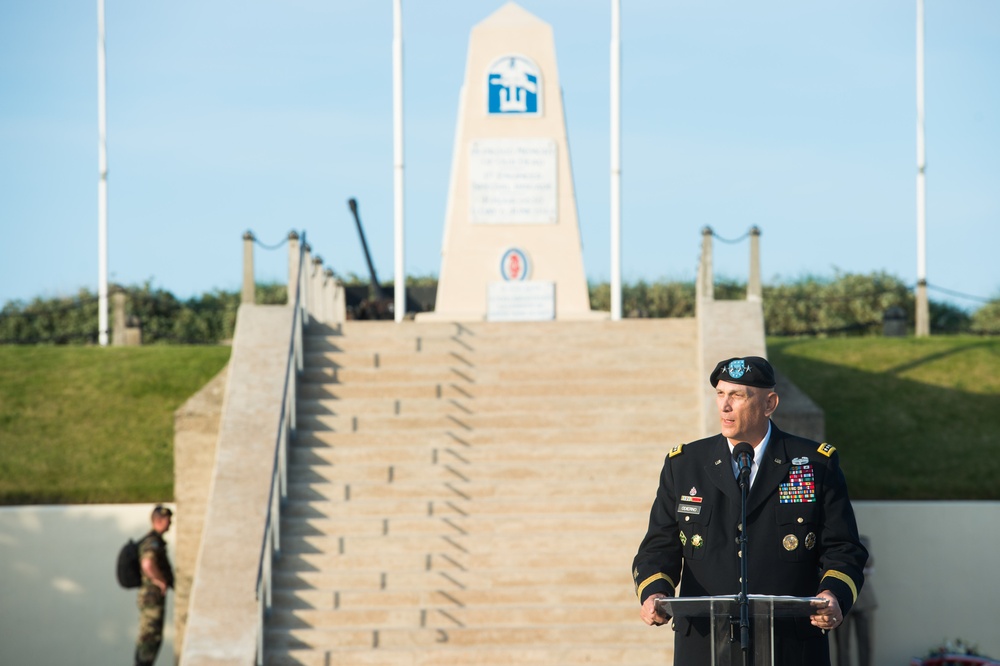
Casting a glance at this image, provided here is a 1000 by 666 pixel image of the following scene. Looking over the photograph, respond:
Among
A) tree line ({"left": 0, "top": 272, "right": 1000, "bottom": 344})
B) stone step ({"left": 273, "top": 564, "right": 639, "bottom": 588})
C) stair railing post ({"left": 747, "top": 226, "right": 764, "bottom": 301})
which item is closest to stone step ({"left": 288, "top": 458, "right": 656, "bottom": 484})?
stone step ({"left": 273, "top": 564, "right": 639, "bottom": 588})

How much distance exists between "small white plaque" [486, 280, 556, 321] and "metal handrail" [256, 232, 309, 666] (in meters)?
5.26

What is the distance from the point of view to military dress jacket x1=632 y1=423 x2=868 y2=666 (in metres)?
4.82

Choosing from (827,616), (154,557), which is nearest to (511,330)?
(154,557)

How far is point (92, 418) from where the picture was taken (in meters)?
16.3

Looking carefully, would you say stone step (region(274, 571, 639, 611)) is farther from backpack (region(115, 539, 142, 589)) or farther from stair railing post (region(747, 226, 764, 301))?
stair railing post (region(747, 226, 764, 301))

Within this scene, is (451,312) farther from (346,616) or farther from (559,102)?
Answer: (346,616)

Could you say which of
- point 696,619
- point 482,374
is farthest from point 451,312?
point 696,619

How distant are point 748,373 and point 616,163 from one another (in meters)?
15.7

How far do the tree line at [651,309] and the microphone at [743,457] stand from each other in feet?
83.2

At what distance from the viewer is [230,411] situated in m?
11.8

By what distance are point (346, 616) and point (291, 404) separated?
2412mm

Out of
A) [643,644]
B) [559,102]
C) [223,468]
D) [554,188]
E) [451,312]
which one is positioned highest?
[559,102]

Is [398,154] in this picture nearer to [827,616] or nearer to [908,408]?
[908,408]

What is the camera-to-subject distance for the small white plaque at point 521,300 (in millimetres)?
18688
